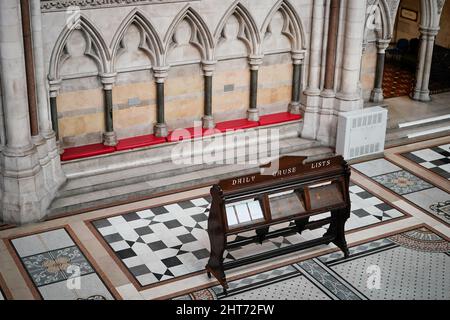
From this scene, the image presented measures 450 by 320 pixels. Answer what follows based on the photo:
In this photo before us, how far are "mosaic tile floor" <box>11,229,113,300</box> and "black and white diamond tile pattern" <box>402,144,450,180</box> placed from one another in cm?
603

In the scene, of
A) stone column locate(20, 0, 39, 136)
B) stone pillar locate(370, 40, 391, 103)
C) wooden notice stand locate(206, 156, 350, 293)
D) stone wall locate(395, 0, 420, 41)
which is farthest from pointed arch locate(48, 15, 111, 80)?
stone wall locate(395, 0, 420, 41)

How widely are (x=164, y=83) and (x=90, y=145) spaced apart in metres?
1.47

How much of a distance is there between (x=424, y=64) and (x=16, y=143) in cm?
834

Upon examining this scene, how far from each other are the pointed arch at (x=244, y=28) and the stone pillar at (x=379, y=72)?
2934 mm

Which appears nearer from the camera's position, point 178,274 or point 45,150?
point 178,274

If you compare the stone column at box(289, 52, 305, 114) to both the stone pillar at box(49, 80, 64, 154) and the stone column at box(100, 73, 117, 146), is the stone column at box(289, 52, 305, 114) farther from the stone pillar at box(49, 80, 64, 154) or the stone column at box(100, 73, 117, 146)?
the stone pillar at box(49, 80, 64, 154)

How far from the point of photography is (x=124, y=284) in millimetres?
9211

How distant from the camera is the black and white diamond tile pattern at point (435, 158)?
12.6 meters

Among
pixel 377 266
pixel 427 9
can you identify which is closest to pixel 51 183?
pixel 377 266

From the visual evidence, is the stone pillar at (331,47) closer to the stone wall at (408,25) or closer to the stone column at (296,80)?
the stone column at (296,80)

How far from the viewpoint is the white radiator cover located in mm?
12648

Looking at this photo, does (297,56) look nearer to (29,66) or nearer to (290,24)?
(290,24)

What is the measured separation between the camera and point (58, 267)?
9.49 m
